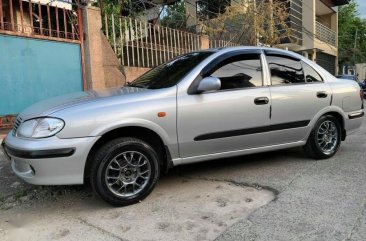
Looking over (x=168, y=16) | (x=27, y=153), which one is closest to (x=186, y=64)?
(x=27, y=153)

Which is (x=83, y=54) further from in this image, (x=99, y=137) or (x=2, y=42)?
(x=99, y=137)

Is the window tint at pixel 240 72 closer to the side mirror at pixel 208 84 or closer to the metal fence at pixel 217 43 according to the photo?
the side mirror at pixel 208 84

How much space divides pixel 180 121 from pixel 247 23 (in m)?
12.1

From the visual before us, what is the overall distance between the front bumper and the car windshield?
1167 mm

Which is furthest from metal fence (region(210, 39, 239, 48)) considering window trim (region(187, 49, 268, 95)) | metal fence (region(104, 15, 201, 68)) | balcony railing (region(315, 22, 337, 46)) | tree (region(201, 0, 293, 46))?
balcony railing (region(315, 22, 337, 46))

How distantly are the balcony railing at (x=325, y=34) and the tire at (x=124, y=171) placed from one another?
912 inches

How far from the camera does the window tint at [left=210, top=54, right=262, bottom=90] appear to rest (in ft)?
15.7

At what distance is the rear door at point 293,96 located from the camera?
5.06 m

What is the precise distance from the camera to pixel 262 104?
489 centimetres

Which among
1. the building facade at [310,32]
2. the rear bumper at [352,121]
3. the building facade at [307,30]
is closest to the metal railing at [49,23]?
the rear bumper at [352,121]

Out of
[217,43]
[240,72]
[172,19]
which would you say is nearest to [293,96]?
[240,72]

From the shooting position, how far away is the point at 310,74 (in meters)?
5.59

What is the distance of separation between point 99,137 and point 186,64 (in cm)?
162

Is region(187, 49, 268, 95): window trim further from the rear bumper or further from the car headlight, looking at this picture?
the rear bumper
